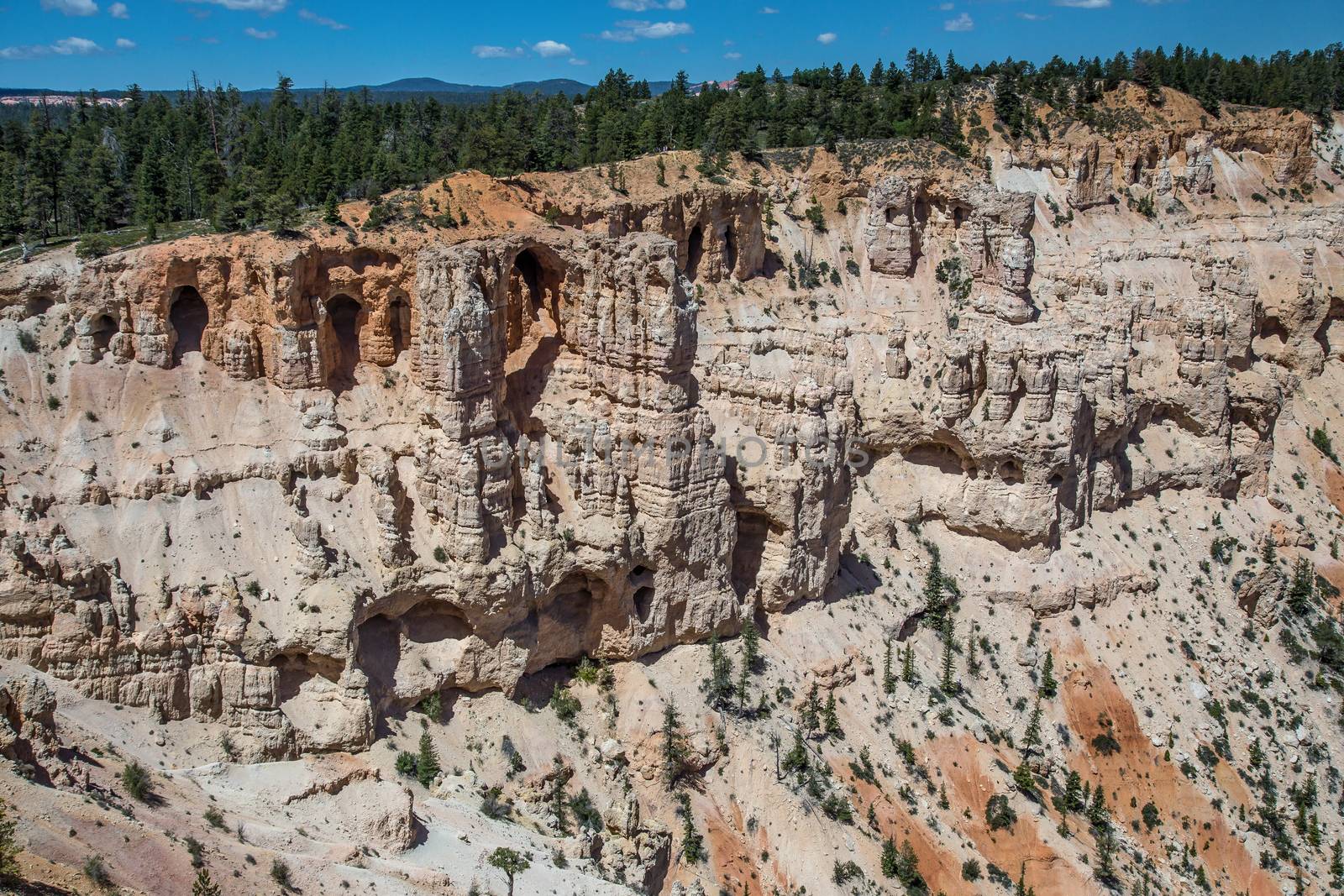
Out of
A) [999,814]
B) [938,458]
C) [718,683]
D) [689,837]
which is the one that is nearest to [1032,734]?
[999,814]

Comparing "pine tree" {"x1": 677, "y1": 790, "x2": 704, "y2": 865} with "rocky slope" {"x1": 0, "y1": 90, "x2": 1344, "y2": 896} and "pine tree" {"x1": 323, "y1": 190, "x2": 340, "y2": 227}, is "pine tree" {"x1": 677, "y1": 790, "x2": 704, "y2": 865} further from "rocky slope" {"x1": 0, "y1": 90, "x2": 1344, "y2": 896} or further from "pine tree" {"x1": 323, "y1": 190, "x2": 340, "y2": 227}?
"pine tree" {"x1": 323, "y1": 190, "x2": 340, "y2": 227}

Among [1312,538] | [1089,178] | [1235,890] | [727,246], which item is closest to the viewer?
[1235,890]

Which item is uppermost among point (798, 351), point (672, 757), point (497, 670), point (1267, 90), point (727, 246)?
point (1267, 90)

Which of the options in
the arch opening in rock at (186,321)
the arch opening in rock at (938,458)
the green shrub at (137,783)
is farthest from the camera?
the arch opening in rock at (938,458)

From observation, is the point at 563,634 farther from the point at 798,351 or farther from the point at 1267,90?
the point at 1267,90

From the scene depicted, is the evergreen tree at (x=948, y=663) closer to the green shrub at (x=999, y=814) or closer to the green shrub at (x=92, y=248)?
the green shrub at (x=999, y=814)

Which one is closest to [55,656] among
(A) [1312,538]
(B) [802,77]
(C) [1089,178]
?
(A) [1312,538]

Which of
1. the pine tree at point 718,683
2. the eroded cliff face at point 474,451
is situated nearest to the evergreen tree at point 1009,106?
the eroded cliff face at point 474,451
